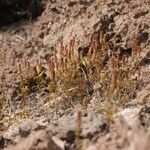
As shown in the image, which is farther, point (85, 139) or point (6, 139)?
point (6, 139)

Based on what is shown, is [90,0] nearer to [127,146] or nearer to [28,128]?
[28,128]

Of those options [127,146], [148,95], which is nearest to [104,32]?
[148,95]

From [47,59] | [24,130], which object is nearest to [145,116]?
[24,130]

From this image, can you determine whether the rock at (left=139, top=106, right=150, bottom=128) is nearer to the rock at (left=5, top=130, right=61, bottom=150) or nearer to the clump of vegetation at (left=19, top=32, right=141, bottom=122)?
the clump of vegetation at (left=19, top=32, right=141, bottom=122)

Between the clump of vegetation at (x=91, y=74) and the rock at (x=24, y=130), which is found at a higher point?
the clump of vegetation at (x=91, y=74)

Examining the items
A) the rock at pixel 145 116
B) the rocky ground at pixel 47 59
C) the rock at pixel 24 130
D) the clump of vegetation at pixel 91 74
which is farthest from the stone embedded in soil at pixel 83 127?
the clump of vegetation at pixel 91 74

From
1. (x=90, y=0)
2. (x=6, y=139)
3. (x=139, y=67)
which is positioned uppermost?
(x=90, y=0)

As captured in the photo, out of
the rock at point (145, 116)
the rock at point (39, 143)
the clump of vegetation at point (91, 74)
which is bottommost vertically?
the rock at point (145, 116)

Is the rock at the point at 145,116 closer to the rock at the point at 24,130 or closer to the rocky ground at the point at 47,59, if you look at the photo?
the rocky ground at the point at 47,59
